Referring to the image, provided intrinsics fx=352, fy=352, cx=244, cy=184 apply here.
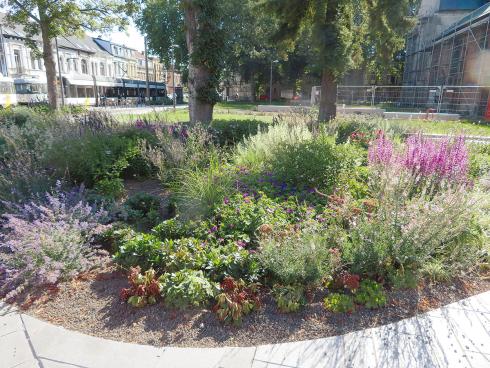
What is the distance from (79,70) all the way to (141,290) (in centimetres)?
5608

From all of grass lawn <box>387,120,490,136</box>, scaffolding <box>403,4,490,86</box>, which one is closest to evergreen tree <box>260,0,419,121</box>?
grass lawn <box>387,120,490,136</box>

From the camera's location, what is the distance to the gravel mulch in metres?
2.63

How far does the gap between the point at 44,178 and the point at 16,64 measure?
43472 millimetres

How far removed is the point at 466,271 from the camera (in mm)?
3393

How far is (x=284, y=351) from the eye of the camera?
2.47 meters

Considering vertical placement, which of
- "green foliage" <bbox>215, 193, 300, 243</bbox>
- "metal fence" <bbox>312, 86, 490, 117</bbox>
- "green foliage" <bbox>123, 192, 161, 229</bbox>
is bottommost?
"green foliage" <bbox>123, 192, 161, 229</bbox>

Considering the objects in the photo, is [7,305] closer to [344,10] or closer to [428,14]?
[344,10]

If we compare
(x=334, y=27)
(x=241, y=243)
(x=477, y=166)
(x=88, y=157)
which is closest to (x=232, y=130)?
(x=88, y=157)

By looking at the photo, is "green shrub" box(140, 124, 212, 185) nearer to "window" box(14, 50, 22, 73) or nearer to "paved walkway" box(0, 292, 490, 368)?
"paved walkway" box(0, 292, 490, 368)

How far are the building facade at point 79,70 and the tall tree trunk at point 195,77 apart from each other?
40.3 feet

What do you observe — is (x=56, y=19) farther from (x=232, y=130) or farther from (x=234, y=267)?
(x=234, y=267)

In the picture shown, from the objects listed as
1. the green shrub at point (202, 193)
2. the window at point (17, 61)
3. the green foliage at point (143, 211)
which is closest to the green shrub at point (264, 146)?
the green shrub at point (202, 193)

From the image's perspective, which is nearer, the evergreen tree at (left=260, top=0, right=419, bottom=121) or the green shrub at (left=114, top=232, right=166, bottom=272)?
the green shrub at (left=114, top=232, right=166, bottom=272)

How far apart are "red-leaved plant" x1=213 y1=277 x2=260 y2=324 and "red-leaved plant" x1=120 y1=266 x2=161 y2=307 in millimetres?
546
